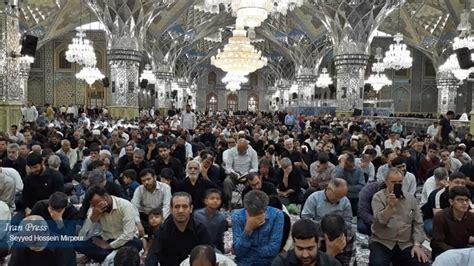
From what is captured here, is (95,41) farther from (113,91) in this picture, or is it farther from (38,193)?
(38,193)

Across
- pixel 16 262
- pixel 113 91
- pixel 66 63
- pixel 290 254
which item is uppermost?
pixel 66 63

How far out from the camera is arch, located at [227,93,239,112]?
4062 cm

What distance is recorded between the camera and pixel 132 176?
192 inches

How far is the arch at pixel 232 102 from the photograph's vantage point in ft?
133

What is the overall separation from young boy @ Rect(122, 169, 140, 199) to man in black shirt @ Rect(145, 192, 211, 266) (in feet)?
6.35

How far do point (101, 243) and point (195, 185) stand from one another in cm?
131

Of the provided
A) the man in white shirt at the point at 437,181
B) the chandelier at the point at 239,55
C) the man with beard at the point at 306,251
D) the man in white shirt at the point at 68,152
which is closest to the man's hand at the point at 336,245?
the man with beard at the point at 306,251

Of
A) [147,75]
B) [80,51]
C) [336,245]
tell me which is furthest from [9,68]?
[147,75]

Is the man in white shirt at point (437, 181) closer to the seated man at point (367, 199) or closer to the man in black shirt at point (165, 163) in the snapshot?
the seated man at point (367, 199)

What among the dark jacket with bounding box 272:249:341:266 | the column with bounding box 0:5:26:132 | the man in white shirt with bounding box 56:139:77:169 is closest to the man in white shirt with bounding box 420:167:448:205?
the dark jacket with bounding box 272:249:341:266

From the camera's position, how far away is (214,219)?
3.52m

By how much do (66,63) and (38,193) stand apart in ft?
75.7

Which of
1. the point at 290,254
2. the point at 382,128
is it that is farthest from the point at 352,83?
the point at 290,254

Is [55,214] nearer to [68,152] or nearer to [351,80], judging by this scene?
[68,152]
